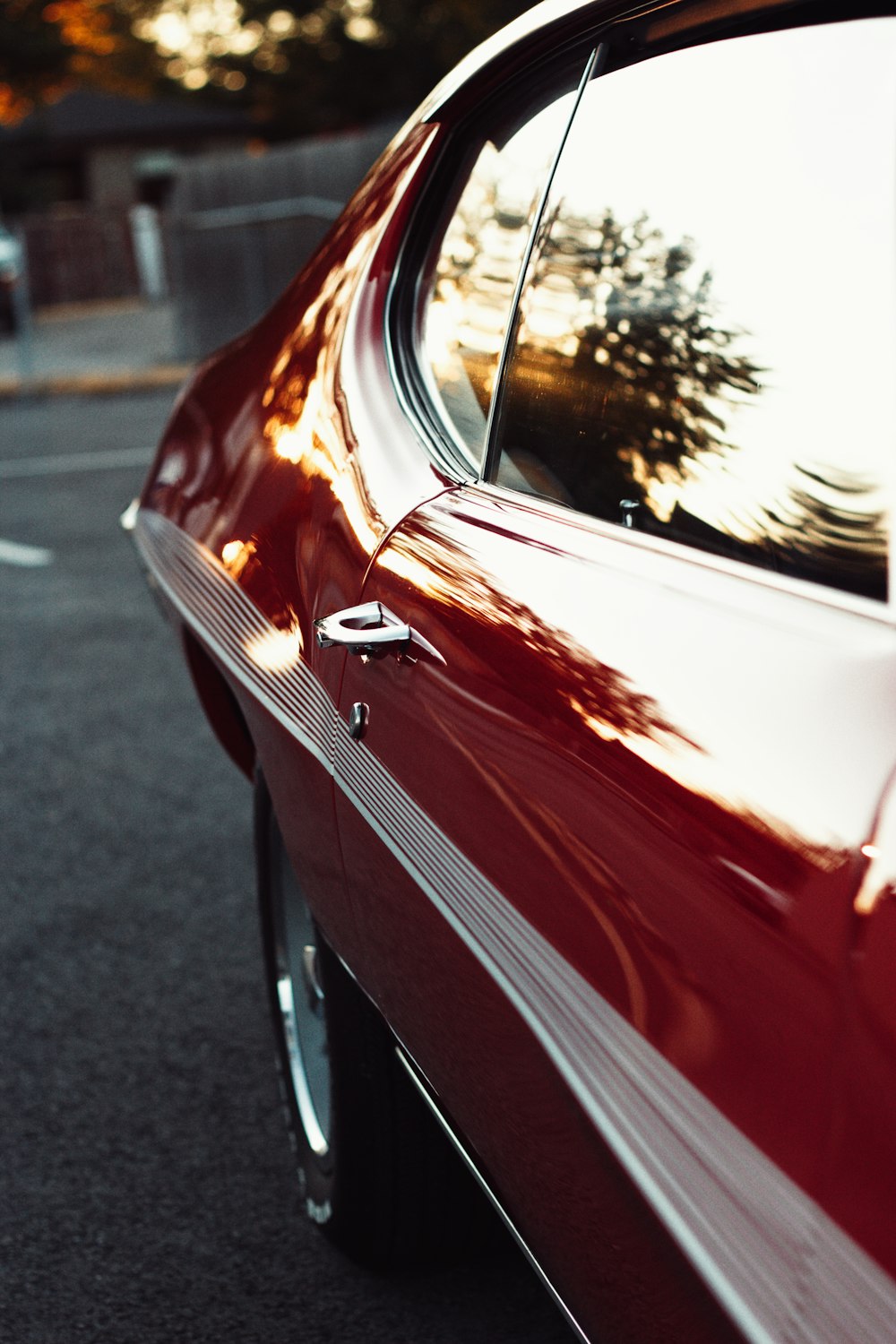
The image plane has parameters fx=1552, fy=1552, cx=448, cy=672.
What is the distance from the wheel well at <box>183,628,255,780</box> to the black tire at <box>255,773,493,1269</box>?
0.30 meters

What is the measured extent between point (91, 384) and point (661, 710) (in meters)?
15.6

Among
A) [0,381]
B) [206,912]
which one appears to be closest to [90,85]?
[0,381]

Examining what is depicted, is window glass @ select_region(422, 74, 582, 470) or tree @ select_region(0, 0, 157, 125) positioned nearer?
window glass @ select_region(422, 74, 582, 470)

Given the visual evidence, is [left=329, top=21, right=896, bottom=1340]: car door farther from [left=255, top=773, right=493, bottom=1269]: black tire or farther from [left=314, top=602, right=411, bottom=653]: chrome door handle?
[left=255, top=773, right=493, bottom=1269]: black tire

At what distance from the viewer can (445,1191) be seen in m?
2.34

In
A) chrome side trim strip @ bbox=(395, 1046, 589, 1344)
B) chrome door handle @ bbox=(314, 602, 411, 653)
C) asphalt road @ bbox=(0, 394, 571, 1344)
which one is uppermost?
chrome door handle @ bbox=(314, 602, 411, 653)

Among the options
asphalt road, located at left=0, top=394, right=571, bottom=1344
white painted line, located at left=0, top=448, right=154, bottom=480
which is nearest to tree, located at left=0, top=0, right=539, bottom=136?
white painted line, located at left=0, top=448, right=154, bottom=480

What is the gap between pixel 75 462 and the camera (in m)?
11.2

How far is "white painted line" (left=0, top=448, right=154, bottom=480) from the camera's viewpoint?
10867mm

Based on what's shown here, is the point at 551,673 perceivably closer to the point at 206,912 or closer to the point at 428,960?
the point at 428,960

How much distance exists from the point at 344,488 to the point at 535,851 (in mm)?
853

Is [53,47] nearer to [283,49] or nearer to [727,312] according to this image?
[283,49]

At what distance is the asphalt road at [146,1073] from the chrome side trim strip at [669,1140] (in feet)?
3.22

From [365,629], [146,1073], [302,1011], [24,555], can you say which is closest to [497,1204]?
[365,629]
